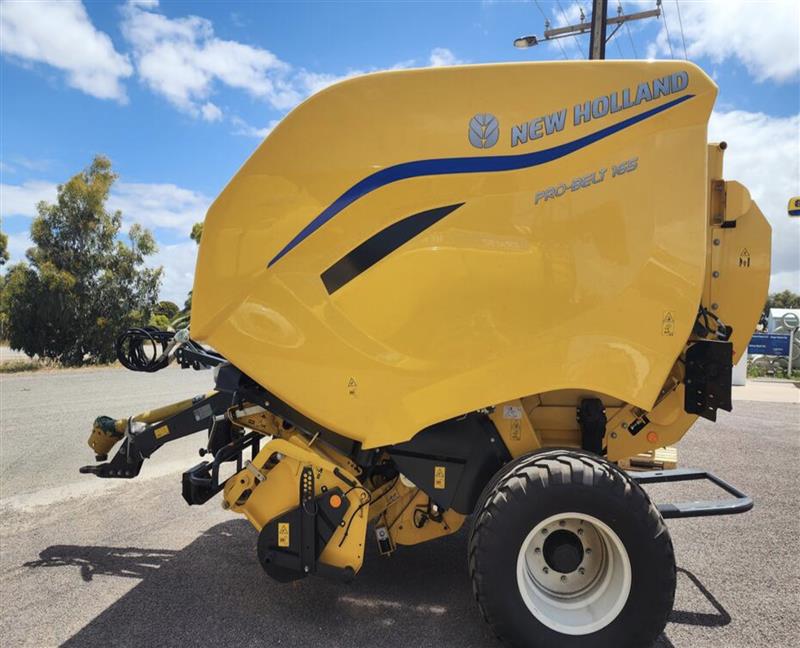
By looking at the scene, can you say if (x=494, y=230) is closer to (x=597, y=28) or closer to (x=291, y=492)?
(x=291, y=492)

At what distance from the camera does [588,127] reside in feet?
10.3

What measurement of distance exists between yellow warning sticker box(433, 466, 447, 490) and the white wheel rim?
0.62m

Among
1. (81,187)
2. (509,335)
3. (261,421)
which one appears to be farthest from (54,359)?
(509,335)

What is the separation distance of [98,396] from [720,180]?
38.4 feet

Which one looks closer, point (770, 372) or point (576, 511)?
point (576, 511)

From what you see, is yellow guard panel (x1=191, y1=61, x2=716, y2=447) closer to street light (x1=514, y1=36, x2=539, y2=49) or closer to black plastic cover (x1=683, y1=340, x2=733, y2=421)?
black plastic cover (x1=683, y1=340, x2=733, y2=421)

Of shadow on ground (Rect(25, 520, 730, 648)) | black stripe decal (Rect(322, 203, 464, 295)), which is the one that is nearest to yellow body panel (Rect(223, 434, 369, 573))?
shadow on ground (Rect(25, 520, 730, 648))

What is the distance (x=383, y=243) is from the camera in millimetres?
3172

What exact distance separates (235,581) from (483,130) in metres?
3.33

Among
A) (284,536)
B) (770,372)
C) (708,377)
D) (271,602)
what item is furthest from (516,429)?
(770,372)

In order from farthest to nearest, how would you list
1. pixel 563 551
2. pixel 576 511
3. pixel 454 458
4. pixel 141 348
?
pixel 141 348
pixel 454 458
pixel 563 551
pixel 576 511

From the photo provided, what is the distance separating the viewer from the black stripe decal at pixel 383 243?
316 centimetres

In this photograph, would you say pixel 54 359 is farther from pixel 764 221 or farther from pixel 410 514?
pixel 764 221

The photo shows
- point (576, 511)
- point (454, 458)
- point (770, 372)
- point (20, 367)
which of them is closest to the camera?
point (576, 511)
